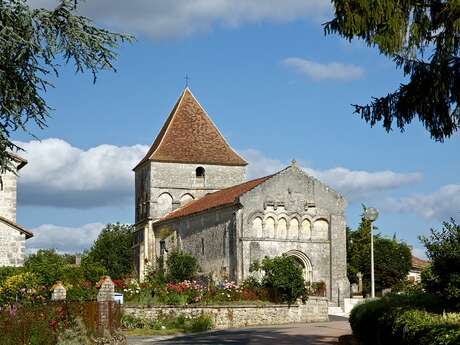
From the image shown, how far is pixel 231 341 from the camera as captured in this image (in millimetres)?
25844

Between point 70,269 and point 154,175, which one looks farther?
point 154,175

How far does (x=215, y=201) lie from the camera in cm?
5444

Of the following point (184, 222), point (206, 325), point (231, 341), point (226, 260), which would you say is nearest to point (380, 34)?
point (231, 341)

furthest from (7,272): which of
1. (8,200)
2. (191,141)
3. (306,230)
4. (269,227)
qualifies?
(191,141)

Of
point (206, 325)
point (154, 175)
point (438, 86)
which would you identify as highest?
point (154, 175)

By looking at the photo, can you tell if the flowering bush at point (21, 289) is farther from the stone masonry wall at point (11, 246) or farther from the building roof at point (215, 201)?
the building roof at point (215, 201)

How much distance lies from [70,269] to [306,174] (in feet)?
58.5

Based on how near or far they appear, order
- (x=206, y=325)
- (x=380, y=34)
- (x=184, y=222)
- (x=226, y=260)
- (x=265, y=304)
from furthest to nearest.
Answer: (x=184, y=222) → (x=226, y=260) → (x=265, y=304) → (x=206, y=325) → (x=380, y=34)

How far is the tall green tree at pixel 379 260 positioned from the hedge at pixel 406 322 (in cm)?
4107

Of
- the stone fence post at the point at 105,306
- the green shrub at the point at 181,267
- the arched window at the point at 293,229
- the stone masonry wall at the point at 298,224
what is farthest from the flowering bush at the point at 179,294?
the green shrub at the point at 181,267

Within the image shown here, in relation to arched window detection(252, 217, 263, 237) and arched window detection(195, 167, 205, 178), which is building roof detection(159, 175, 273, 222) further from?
arched window detection(195, 167, 205, 178)

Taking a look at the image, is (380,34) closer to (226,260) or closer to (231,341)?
(231,341)

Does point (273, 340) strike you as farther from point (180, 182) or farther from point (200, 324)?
point (180, 182)

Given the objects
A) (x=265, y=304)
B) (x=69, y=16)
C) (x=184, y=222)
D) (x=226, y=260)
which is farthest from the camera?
(x=184, y=222)
